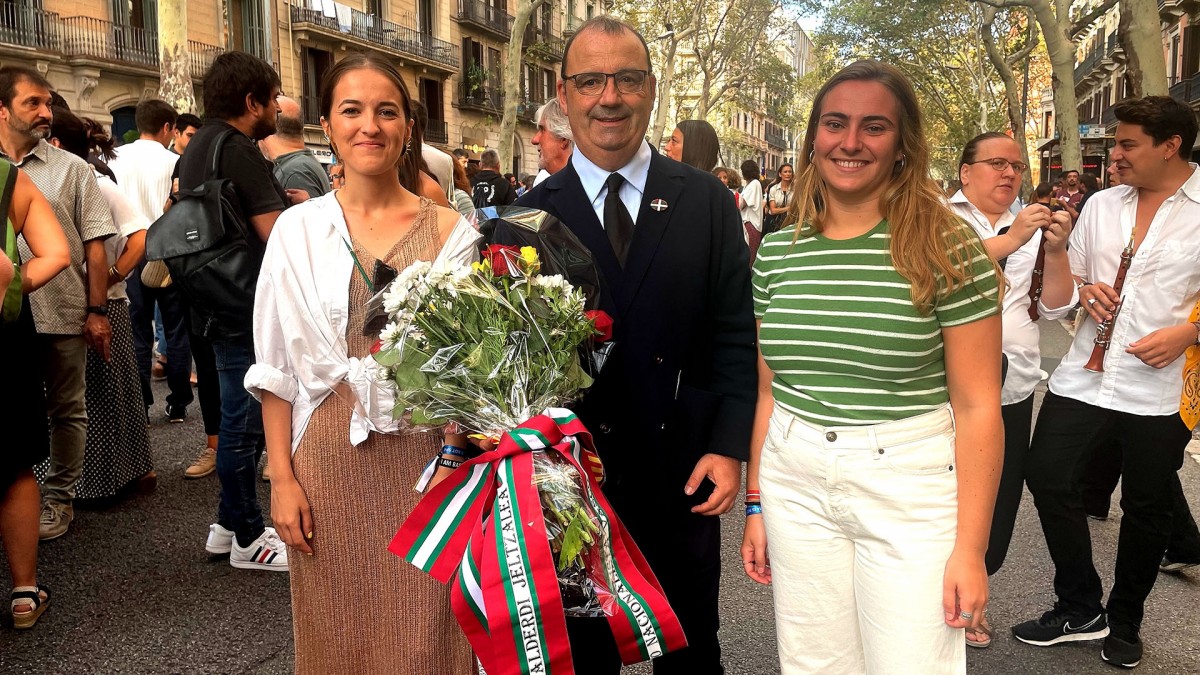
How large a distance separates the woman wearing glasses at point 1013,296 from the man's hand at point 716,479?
5.52ft

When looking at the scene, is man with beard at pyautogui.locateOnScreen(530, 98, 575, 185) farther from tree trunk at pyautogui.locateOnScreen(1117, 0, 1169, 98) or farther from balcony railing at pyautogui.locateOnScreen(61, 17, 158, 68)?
balcony railing at pyautogui.locateOnScreen(61, 17, 158, 68)

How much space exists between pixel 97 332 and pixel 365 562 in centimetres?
296

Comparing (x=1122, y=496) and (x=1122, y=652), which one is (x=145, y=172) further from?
(x=1122, y=652)

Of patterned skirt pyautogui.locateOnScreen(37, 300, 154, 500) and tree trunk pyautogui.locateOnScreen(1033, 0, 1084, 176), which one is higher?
tree trunk pyautogui.locateOnScreen(1033, 0, 1084, 176)

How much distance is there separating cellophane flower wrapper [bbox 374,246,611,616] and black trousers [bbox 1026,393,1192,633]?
8.53ft

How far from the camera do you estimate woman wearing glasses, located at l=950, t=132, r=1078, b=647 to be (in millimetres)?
3578

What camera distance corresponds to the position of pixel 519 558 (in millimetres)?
1874

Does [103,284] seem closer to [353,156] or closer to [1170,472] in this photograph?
[353,156]

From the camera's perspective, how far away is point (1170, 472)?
3.59m

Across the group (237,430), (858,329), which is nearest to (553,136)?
(237,430)

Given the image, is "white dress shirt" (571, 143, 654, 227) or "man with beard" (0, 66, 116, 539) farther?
"man with beard" (0, 66, 116, 539)

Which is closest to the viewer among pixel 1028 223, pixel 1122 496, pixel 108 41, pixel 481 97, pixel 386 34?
pixel 1028 223

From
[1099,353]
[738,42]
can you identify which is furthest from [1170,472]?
[738,42]

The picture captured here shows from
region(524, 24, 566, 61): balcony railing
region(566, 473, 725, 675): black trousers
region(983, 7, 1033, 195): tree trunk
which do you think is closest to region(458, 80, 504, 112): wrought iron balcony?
region(524, 24, 566, 61): balcony railing
